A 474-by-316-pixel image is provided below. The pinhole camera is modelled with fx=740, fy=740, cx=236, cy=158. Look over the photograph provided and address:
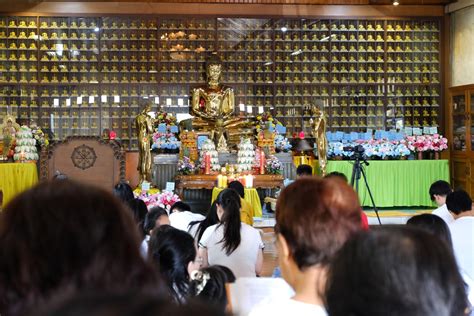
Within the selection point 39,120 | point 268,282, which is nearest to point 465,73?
point 39,120

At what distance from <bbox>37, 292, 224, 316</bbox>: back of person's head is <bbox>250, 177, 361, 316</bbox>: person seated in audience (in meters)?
0.99

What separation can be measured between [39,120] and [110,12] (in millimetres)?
2191

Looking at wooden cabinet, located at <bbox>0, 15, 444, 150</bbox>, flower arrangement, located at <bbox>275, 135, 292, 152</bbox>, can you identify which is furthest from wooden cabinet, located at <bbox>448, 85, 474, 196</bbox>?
flower arrangement, located at <bbox>275, 135, 292, 152</bbox>

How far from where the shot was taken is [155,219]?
387 cm

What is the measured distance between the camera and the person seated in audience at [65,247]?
971 mm

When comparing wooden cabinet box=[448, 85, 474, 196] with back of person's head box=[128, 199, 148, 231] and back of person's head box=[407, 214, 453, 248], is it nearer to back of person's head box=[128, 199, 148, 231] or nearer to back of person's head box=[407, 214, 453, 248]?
back of person's head box=[128, 199, 148, 231]

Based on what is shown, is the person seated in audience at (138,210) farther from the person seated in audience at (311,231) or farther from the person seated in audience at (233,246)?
the person seated in audience at (311,231)

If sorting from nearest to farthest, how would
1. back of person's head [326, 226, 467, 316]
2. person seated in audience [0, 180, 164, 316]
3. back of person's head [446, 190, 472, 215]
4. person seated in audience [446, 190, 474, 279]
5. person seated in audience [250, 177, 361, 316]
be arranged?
person seated in audience [0, 180, 164, 316]
back of person's head [326, 226, 467, 316]
person seated in audience [250, 177, 361, 316]
person seated in audience [446, 190, 474, 279]
back of person's head [446, 190, 472, 215]

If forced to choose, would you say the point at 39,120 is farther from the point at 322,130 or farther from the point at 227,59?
the point at 322,130

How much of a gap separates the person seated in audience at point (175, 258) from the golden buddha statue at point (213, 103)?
9304 mm

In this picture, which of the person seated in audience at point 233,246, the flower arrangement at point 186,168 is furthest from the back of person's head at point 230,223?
the flower arrangement at point 186,168

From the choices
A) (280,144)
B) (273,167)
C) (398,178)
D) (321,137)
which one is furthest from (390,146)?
(273,167)

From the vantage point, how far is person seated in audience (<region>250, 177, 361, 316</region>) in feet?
5.45

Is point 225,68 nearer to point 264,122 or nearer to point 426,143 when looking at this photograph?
point 264,122
